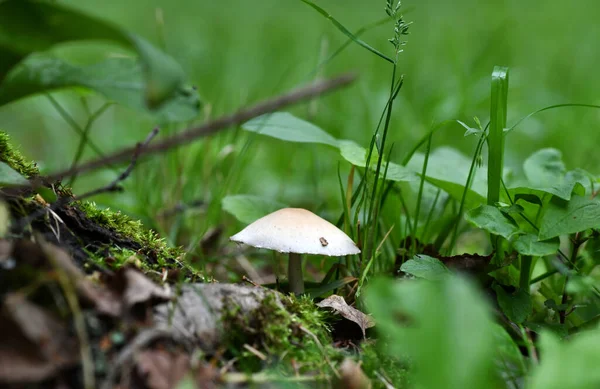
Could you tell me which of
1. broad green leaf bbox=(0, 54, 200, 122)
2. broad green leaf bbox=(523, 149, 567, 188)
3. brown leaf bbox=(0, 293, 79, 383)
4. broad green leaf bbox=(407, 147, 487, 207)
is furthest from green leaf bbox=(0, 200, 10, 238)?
broad green leaf bbox=(523, 149, 567, 188)

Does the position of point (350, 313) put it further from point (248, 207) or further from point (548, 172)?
point (548, 172)

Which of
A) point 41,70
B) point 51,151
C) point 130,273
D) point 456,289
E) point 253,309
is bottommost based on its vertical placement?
point 51,151

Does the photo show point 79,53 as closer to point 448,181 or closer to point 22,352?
point 448,181

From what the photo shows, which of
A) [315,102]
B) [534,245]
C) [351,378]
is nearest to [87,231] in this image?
[351,378]

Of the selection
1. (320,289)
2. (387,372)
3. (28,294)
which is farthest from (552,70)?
(28,294)

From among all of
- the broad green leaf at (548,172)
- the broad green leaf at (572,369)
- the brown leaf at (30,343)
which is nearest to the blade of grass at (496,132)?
the broad green leaf at (548,172)

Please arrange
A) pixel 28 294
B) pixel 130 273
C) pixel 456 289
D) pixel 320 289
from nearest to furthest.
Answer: pixel 456 289 → pixel 28 294 → pixel 130 273 → pixel 320 289
